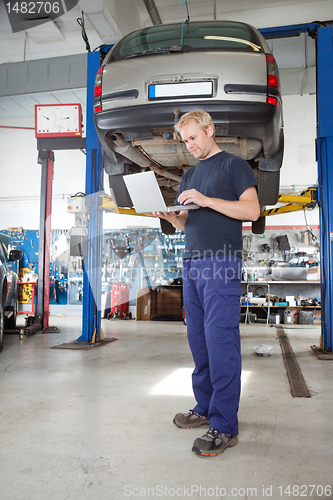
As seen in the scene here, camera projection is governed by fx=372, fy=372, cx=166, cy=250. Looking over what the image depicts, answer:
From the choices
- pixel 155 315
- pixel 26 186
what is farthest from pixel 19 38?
pixel 155 315

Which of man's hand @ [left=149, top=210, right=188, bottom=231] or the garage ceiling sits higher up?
the garage ceiling

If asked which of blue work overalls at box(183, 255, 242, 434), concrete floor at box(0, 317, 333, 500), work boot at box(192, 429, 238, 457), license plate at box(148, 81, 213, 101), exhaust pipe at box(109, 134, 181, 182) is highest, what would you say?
license plate at box(148, 81, 213, 101)

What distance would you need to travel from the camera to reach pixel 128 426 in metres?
1.85

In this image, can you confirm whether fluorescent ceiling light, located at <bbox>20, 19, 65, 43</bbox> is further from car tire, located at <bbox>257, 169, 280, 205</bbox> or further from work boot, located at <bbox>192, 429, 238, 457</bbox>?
work boot, located at <bbox>192, 429, 238, 457</bbox>

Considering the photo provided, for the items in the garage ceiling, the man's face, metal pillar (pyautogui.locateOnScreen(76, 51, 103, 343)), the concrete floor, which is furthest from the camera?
the garage ceiling

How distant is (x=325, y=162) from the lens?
12.9 feet

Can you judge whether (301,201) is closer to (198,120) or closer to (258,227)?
(258,227)

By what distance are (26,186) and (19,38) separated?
3469 millimetres

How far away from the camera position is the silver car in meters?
2.32

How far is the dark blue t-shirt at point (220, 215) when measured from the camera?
1.72m

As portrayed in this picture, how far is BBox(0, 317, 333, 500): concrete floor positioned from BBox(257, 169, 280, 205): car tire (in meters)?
1.47

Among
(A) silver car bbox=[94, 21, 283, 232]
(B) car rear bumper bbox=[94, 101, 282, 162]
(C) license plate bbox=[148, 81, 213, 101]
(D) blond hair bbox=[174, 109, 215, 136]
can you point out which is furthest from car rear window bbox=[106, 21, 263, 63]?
(D) blond hair bbox=[174, 109, 215, 136]

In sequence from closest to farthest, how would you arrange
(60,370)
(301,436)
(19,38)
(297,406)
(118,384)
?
(301,436) → (297,406) → (118,384) → (60,370) → (19,38)

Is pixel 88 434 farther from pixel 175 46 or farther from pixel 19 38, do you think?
pixel 19 38
